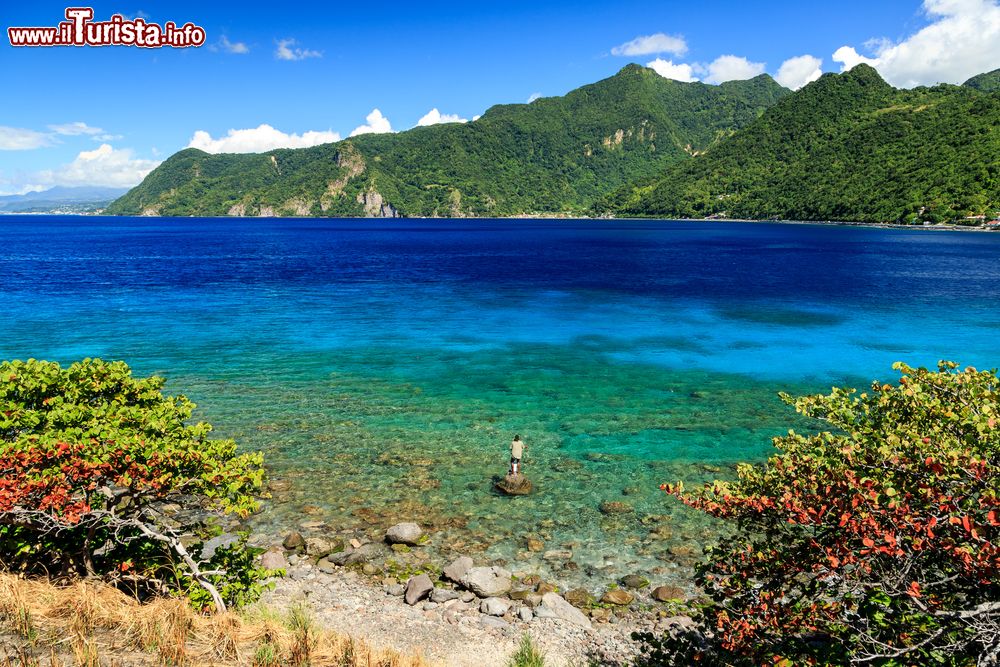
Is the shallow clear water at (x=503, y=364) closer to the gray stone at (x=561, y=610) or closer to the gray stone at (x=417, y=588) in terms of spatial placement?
the gray stone at (x=561, y=610)

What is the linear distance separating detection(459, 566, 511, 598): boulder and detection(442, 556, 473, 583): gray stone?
142mm

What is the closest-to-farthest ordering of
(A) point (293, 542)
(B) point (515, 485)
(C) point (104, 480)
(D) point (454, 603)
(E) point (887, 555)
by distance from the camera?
(E) point (887, 555), (C) point (104, 480), (D) point (454, 603), (A) point (293, 542), (B) point (515, 485)

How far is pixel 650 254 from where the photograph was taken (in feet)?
470

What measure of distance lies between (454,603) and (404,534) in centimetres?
416

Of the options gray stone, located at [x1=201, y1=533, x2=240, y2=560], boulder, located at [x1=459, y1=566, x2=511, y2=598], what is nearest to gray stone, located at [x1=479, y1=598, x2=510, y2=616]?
boulder, located at [x1=459, y1=566, x2=511, y2=598]

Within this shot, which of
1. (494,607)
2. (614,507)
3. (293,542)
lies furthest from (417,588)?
(614,507)

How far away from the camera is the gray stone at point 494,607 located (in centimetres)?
1558

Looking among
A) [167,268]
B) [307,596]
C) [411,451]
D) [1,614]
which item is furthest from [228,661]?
[167,268]

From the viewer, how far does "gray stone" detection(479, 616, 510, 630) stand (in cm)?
1491

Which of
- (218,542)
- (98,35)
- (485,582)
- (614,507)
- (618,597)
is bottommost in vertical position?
(618,597)

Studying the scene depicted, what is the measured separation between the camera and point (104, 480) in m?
11.1

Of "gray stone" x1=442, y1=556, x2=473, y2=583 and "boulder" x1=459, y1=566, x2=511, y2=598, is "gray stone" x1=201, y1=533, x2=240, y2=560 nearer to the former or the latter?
"gray stone" x1=442, y1=556, x2=473, y2=583

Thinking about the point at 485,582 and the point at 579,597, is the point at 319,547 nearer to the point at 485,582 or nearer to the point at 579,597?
the point at 485,582

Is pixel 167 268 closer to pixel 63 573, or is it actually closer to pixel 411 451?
pixel 411 451
